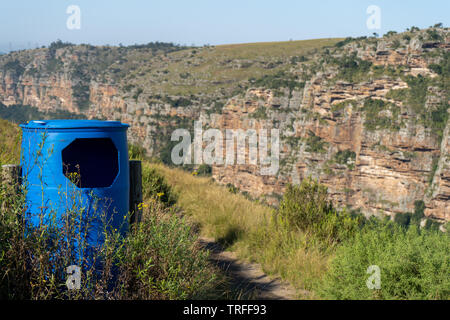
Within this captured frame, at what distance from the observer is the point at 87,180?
10.5 feet

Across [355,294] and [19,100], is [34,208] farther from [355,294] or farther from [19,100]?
[19,100]

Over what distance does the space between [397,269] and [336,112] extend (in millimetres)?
63955

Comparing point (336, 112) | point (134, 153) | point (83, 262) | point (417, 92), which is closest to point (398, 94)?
point (417, 92)

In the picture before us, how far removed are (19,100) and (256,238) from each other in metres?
125

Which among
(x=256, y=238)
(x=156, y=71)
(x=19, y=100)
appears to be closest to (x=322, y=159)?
(x=156, y=71)

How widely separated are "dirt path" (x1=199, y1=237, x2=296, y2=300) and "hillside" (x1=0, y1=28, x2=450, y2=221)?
48.8 meters

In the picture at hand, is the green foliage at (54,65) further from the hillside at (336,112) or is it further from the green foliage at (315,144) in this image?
the green foliage at (315,144)

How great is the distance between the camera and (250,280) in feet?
12.9
